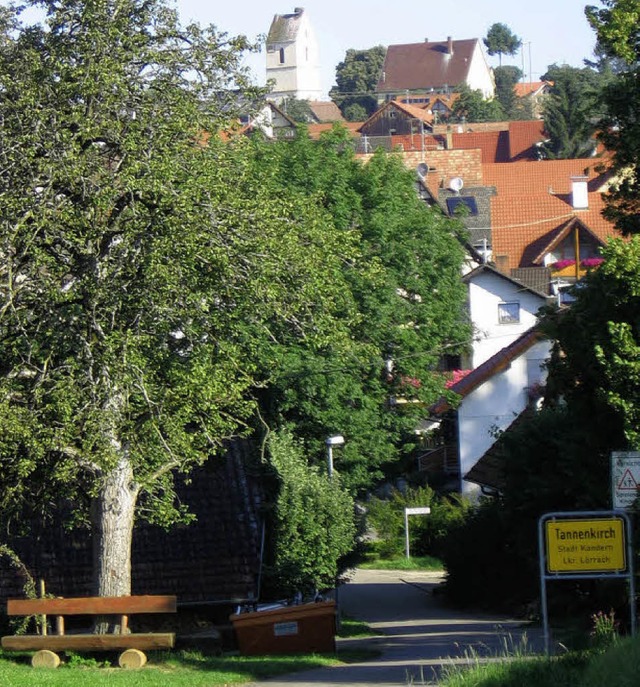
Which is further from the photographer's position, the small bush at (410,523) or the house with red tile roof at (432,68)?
the house with red tile roof at (432,68)

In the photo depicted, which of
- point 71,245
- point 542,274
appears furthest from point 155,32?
point 542,274

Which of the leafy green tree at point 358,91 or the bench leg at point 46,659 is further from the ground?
the leafy green tree at point 358,91

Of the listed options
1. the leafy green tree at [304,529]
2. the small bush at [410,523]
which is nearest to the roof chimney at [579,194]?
the small bush at [410,523]

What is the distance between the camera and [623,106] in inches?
700

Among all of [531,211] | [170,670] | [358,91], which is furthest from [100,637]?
[358,91]

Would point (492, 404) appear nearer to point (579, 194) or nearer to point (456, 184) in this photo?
point (456, 184)

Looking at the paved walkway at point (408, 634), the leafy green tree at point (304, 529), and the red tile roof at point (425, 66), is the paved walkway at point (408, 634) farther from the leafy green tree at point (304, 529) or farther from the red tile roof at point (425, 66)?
the red tile roof at point (425, 66)

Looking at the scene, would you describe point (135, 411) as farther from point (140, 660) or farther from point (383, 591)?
point (383, 591)

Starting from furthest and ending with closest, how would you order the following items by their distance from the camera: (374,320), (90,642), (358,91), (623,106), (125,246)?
(358,91)
(374,320)
(90,642)
(125,246)
(623,106)

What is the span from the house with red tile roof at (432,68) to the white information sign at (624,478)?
560 feet

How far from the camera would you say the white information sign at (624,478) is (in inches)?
559

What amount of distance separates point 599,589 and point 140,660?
770cm

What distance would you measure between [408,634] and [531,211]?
49.9 m

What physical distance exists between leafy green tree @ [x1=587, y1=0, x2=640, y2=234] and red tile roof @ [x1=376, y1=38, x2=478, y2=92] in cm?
16854
